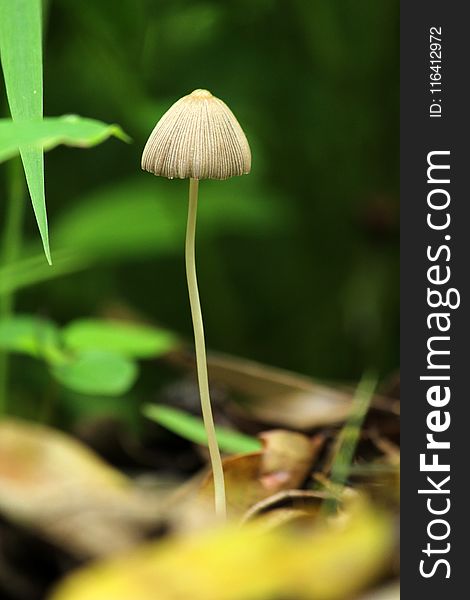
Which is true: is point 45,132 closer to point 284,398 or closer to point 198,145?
point 198,145

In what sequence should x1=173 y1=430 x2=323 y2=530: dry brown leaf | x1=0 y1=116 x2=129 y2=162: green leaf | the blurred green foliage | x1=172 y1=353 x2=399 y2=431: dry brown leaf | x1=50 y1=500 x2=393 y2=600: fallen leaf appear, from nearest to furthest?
1. x1=50 y1=500 x2=393 y2=600: fallen leaf
2. x1=0 y1=116 x2=129 y2=162: green leaf
3. x1=173 y1=430 x2=323 y2=530: dry brown leaf
4. x1=172 y1=353 x2=399 y2=431: dry brown leaf
5. the blurred green foliage

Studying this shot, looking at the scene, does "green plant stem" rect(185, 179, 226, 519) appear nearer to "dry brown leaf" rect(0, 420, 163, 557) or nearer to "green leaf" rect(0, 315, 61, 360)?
"dry brown leaf" rect(0, 420, 163, 557)

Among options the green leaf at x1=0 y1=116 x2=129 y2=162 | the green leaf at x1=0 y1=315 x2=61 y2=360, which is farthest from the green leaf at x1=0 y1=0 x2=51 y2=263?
the green leaf at x1=0 y1=315 x2=61 y2=360

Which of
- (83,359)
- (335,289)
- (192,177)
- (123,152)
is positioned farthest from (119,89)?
(192,177)

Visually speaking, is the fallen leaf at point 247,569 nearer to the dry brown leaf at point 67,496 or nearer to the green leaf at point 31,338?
the dry brown leaf at point 67,496

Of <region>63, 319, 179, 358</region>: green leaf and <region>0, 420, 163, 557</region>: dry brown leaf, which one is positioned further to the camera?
<region>63, 319, 179, 358</region>: green leaf

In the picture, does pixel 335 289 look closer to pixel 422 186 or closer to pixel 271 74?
pixel 271 74
